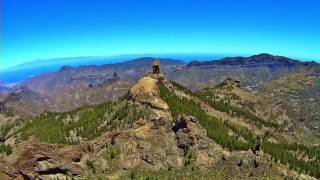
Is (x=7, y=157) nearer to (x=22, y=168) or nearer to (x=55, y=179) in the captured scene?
(x=22, y=168)

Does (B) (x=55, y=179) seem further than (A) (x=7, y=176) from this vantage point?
Yes

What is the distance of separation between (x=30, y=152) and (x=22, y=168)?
1020 centimetres

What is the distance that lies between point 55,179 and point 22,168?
15.6m

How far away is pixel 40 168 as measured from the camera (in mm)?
196375

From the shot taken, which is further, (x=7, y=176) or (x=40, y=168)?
(x=40, y=168)

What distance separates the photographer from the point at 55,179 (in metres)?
198

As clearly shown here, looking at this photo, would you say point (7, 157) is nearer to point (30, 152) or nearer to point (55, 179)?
point (30, 152)

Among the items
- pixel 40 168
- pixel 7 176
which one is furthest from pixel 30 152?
pixel 7 176

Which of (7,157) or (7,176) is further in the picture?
(7,157)

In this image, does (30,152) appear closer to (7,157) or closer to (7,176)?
(7,157)

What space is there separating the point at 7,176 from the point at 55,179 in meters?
25.7

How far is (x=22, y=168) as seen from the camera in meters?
189

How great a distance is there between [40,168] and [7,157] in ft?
47.0

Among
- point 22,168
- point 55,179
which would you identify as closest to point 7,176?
point 22,168
